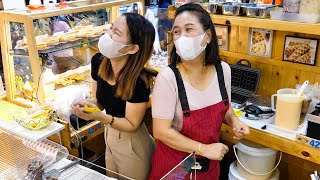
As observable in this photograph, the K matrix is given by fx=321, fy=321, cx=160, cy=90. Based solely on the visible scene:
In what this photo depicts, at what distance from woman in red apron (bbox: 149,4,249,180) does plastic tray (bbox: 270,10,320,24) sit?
78cm

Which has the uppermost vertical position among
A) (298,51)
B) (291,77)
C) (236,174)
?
(298,51)

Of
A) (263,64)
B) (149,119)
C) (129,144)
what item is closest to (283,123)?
(263,64)

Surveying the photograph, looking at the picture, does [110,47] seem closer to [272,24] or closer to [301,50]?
[272,24]

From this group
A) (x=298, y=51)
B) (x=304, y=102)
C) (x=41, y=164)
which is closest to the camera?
(x=41, y=164)

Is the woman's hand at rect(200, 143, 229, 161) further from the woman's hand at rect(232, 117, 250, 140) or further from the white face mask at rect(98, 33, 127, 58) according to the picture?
the white face mask at rect(98, 33, 127, 58)

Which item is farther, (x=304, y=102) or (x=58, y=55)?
(x=58, y=55)

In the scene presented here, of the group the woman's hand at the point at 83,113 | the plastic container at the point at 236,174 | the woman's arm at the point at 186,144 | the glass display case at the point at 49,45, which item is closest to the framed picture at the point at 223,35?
the glass display case at the point at 49,45

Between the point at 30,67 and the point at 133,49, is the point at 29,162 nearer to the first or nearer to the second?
the point at 133,49

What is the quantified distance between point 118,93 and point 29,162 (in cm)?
54

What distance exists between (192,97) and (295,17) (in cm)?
107

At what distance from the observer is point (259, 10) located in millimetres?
2346

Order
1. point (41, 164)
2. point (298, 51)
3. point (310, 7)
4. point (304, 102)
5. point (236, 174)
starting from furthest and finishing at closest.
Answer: point (236, 174), point (298, 51), point (304, 102), point (310, 7), point (41, 164)

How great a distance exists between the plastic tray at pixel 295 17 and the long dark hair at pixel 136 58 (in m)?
1.03

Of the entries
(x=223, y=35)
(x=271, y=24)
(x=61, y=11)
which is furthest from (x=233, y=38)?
(x=61, y=11)
